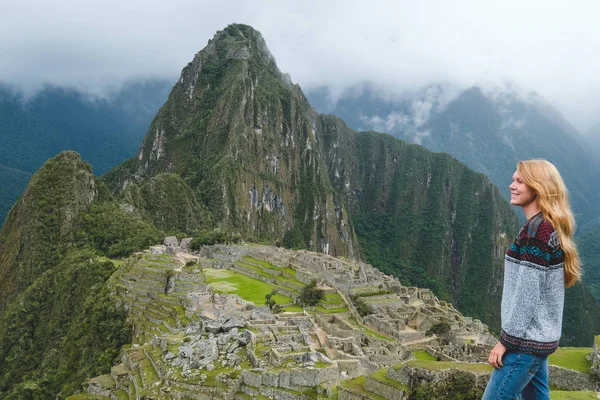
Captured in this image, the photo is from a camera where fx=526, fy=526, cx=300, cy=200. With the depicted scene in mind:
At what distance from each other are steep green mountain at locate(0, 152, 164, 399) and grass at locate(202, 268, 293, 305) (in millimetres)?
8768

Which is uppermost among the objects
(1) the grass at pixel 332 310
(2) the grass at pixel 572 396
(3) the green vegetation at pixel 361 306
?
(2) the grass at pixel 572 396

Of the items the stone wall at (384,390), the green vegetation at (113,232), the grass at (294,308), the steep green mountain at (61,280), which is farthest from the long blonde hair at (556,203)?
the green vegetation at (113,232)

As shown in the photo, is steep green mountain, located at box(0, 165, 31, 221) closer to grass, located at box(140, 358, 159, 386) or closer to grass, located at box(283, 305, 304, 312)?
grass, located at box(283, 305, 304, 312)

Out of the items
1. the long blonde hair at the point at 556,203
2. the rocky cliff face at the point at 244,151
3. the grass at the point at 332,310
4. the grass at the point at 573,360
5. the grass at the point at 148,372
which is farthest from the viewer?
the rocky cliff face at the point at 244,151

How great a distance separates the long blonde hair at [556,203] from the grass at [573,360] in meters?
7.16

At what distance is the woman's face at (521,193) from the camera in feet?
19.1

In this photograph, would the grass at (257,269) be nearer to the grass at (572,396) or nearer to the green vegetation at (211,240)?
the green vegetation at (211,240)

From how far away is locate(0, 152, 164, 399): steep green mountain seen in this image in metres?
37.8

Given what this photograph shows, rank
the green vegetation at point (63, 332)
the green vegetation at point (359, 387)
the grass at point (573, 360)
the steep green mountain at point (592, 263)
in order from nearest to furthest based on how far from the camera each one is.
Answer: the grass at point (573, 360), the green vegetation at point (359, 387), the green vegetation at point (63, 332), the steep green mountain at point (592, 263)

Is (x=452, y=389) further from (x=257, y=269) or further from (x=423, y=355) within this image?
(x=257, y=269)

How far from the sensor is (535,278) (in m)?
5.56

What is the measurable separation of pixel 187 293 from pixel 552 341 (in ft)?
112

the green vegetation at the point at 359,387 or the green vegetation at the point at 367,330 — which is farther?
the green vegetation at the point at 367,330

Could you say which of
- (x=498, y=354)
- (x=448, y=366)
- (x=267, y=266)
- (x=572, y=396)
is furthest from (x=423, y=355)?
(x=498, y=354)
